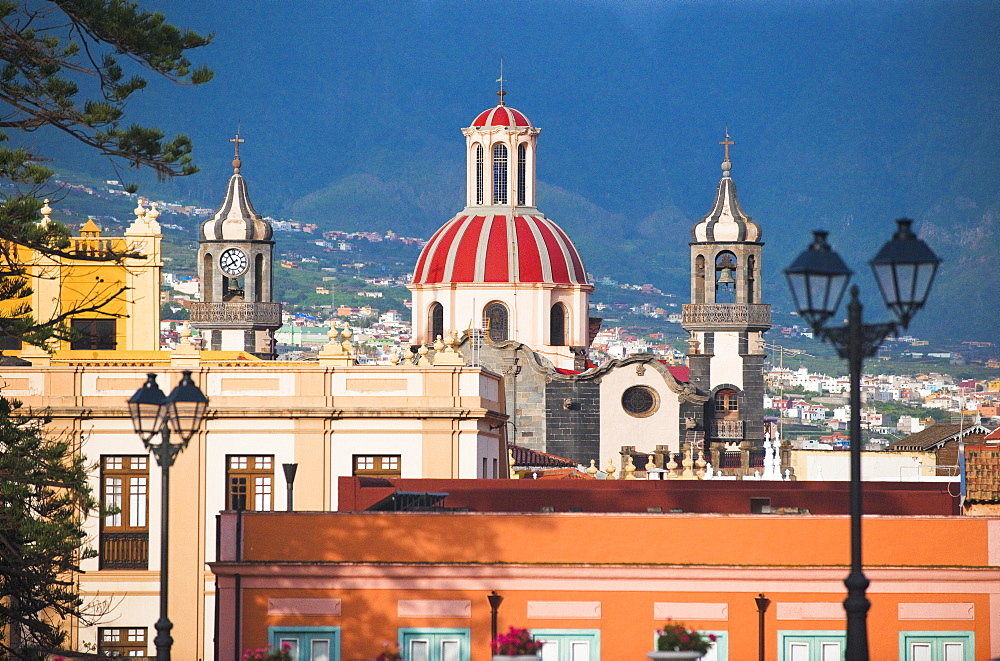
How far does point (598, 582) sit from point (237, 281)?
64902 millimetres

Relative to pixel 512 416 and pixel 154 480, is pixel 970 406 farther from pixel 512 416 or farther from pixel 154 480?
pixel 154 480

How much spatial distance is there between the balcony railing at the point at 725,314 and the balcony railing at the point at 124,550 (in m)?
52.7

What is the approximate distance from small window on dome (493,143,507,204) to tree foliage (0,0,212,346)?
6037 centimetres

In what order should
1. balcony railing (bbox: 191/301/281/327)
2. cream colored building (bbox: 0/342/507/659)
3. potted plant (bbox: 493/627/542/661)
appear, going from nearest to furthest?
1. potted plant (bbox: 493/627/542/661)
2. cream colored building (bbox: 0/342/507/659)
3. balcony railing (bbox: 191/301/281/327)

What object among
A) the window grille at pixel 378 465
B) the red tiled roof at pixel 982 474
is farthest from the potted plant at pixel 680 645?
the window grille at pixel 378 465

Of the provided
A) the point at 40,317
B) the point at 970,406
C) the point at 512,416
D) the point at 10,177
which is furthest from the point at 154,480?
the point at 970,406

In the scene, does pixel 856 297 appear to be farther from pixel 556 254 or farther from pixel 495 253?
pixel 495 253

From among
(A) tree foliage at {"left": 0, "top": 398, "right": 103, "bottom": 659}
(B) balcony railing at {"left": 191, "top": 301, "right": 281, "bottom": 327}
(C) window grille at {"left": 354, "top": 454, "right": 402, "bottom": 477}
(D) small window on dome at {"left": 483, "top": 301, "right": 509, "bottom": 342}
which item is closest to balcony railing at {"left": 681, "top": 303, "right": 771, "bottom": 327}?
(D) small window on dome at {"left": 483, "top": 301, "right": 509, "bottom": 342}

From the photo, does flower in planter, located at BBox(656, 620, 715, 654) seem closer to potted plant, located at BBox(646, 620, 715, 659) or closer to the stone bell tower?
potted plant, located at BBox(646, 620, 715, 659)

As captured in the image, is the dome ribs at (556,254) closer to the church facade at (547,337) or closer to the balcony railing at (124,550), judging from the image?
the church facade at (547,337)

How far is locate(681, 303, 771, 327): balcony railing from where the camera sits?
8581 cm

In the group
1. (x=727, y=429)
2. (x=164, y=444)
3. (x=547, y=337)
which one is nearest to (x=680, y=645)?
(x=164, y=444)

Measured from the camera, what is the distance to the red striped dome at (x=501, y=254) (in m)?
80.5

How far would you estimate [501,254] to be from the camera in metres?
81.2
